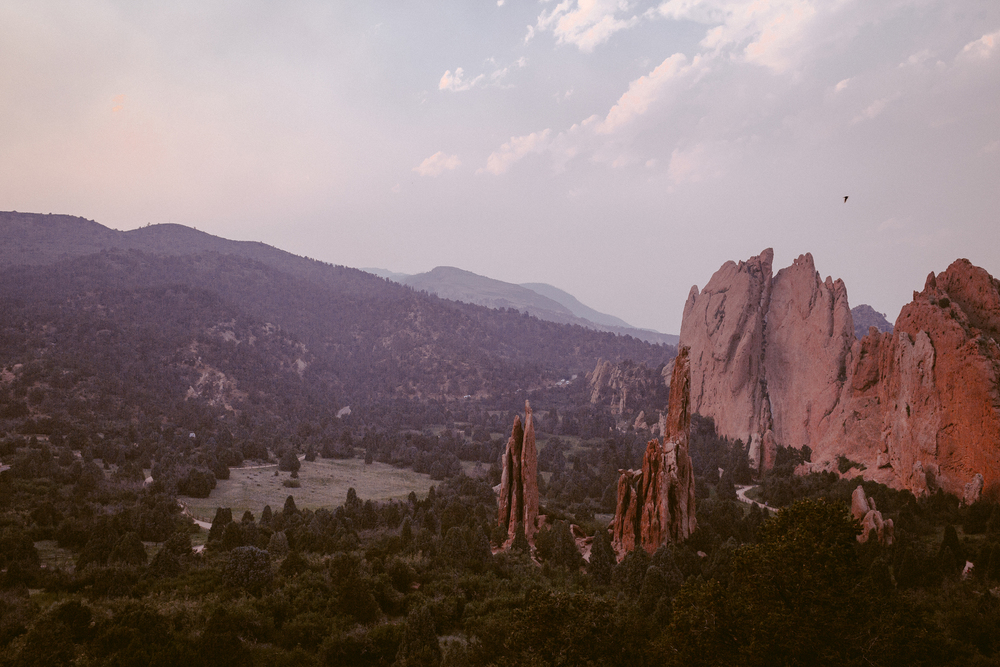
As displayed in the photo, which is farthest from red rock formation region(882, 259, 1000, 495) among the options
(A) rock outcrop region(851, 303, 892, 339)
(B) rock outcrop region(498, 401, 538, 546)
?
(A) rock outcrop region(851, 303, 892, 339)

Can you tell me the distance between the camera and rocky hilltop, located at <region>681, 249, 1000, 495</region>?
160 feet

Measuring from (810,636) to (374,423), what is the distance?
112 m

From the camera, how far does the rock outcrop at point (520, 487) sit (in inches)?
1810

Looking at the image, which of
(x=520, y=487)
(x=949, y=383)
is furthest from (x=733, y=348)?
(x=520, y=487)

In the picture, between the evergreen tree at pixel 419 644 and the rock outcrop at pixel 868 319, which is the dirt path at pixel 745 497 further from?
the rock outcrop at pixel 868 319

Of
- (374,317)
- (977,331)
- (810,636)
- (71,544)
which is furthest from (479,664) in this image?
(374,317)

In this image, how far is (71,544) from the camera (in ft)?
134

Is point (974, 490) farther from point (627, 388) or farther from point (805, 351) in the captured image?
point (627, 388)

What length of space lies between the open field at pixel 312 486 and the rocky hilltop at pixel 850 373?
Result: 51.1m

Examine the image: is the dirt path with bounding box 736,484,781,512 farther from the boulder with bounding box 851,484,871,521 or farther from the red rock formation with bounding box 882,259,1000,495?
the boulder with bounding box 851,484,871,521

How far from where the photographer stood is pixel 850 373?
69.9 meters

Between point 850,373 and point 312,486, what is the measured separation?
70.3 meters

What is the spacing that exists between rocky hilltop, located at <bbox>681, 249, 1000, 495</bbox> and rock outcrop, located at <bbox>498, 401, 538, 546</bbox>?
34.8 m

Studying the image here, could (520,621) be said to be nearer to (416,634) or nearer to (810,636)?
(416,634)
